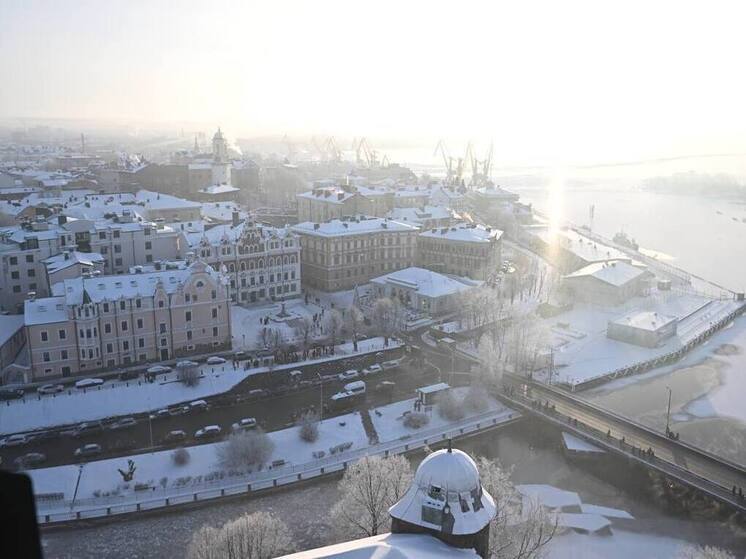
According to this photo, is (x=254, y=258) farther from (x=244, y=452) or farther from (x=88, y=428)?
(x=244, y=452)

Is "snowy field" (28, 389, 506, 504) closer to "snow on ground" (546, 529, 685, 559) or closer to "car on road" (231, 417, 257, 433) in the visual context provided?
"car on road" (231, 417, 257, 433)

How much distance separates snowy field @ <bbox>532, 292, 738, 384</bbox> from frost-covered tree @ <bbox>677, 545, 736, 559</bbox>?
16.8 ft

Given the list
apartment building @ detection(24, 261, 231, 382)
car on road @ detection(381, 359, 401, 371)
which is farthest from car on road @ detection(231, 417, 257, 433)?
car on road @ detection(381, 359, 401, 371)

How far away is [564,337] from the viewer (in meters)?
16.7

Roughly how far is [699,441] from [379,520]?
242 inches

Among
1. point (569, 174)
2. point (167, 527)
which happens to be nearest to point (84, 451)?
point (167, 527)

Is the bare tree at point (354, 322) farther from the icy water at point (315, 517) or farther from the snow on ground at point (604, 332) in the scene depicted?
the icy water at point (315, 517)

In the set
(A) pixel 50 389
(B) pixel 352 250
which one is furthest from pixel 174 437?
(B) pixel 352 250

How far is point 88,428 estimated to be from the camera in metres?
11.6

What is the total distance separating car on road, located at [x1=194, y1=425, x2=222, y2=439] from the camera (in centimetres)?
1144

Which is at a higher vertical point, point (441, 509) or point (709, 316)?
point (441, 509)

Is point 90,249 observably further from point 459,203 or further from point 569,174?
point 569,174

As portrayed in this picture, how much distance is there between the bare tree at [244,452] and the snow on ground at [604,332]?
6.24 metres

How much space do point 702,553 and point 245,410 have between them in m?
7.42
